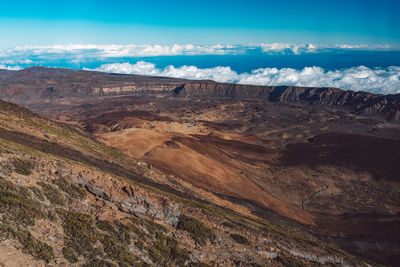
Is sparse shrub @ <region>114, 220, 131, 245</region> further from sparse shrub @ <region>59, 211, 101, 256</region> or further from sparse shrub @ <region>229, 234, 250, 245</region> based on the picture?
sparse shrub @ <region>229, 234, 250, 245</region>

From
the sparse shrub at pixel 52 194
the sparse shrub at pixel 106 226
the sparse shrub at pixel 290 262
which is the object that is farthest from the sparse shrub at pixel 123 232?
the sparse shrub at pixel 290 262

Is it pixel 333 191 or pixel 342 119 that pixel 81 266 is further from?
pixel 342 119

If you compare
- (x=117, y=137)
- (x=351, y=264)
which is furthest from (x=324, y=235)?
(x=117, y=137)

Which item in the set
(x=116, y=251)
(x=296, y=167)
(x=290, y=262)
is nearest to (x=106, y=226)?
(x=116, y=251)

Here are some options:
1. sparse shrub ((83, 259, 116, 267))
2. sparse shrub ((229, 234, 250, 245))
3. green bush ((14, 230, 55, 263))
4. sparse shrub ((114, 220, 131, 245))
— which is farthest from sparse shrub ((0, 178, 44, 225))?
sparse shrub ((229, 234, 250, 245))

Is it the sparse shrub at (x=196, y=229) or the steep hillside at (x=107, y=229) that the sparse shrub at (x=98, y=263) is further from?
the sparse shrub at (x=196, y=229)

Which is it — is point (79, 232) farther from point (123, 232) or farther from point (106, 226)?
point (123, 232)
